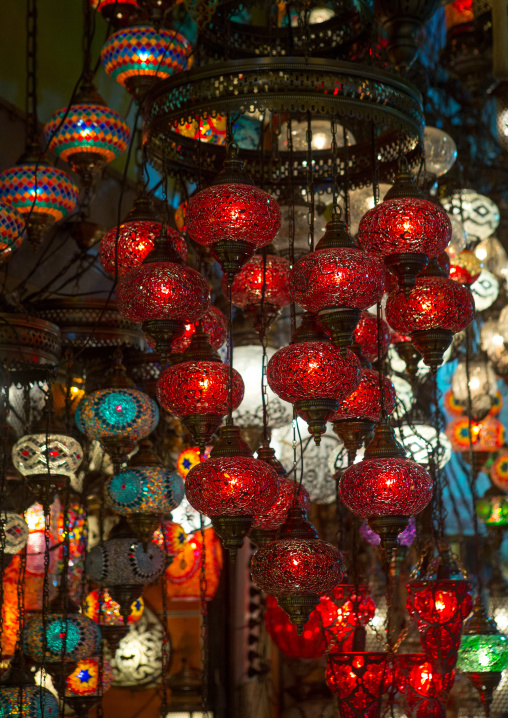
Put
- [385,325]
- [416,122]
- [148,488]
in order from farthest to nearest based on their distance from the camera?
[148,488] < [385,325] < [416,122]

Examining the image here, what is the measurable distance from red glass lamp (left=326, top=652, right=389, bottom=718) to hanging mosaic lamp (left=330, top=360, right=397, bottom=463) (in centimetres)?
61

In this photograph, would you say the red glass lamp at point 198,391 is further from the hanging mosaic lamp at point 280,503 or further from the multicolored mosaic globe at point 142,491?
the multicolored mosaic globe at point 142,491

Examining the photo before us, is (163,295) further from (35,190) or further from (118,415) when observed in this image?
(35,190)

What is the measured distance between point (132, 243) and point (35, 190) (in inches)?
37.8

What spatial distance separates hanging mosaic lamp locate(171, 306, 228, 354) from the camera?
8.39ft

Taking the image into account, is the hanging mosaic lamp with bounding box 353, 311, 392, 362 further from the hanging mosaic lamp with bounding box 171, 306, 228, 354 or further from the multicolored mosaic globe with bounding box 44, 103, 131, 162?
the multicolored mosaic globe with bounding box 44, 103, 131, 162

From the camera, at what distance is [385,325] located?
2561 millimetres

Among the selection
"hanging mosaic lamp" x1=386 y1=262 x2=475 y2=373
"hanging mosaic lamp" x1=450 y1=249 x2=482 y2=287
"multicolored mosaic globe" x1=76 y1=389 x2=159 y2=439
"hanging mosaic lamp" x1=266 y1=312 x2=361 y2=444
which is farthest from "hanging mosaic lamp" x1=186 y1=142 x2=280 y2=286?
"hanging mosaic lamp" x1=450 y1=249 x2=482 y2=287

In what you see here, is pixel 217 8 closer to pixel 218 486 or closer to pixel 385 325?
pixel 385 325

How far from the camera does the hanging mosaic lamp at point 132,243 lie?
7.93 ft

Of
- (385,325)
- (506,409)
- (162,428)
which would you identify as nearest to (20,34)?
(162,428)

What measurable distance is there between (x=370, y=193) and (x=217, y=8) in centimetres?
89

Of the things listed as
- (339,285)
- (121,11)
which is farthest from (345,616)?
(121,11)

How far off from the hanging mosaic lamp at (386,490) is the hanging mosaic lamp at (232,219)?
0.48m
